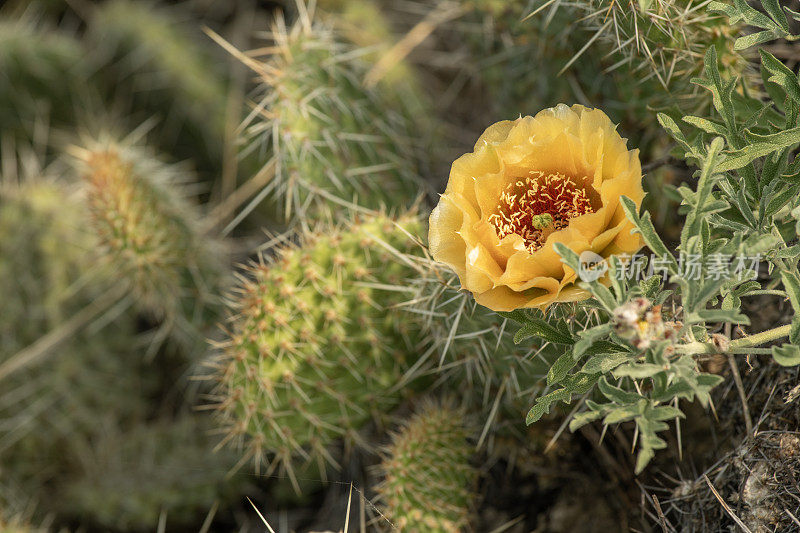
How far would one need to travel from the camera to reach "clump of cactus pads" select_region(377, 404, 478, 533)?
5.21 feet

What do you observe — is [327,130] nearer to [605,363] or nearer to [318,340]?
[318,340]

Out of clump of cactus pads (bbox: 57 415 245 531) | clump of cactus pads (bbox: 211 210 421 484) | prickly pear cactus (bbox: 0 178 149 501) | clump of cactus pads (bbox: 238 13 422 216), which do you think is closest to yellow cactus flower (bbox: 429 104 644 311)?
clump of cactus pads (bbox: 211 210 421 484)

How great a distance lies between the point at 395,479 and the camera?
1.60 metres

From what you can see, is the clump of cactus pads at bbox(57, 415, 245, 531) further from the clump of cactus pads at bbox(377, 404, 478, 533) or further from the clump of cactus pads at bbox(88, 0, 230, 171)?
the clump of cactus pads at bbox(88, 0, 230, 171)

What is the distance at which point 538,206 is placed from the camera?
1319 mm

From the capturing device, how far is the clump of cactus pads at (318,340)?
1.64 meters

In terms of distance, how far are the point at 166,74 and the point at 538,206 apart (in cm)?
181

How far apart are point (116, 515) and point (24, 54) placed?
5.43ft

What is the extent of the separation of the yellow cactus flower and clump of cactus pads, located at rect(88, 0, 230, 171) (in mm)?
1608

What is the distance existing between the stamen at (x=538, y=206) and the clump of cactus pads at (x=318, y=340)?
36 centimetres

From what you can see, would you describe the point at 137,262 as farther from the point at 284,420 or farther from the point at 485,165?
the point at 485,165

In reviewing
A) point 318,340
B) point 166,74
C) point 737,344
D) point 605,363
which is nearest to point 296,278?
point 318,340

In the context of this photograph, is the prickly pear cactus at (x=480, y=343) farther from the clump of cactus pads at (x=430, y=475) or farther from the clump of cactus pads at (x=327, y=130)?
the clump of cactus pads at (x=327, y=130)

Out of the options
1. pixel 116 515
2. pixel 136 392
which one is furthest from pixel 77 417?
pixel 116 515
